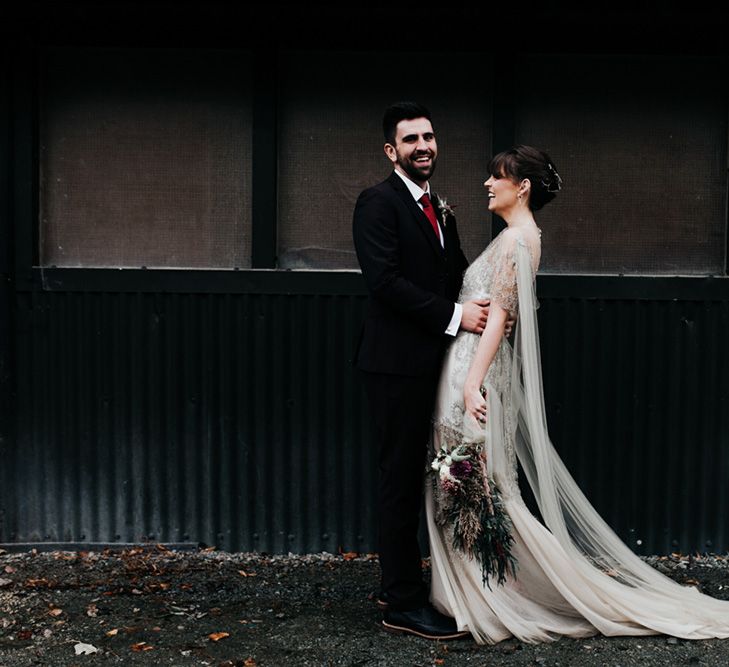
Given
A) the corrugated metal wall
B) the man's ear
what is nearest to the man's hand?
the man's ear

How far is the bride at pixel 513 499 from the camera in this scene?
4641 millimetres

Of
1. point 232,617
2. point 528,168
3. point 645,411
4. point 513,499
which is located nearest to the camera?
point 528,168

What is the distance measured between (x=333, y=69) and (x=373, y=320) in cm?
201

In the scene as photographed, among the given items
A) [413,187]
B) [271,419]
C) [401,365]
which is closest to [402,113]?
[413,187]

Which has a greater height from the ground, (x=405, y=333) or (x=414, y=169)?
(x=414, y=169)

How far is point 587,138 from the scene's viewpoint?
20.1 ft

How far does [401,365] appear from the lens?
15.6ft

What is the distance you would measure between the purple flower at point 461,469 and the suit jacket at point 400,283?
0.46 meters

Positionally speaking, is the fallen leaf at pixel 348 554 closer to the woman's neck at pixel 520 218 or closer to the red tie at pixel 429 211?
the red tie at pixel 429 211

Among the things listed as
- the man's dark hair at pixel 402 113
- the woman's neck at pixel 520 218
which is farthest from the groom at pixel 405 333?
the woman's neck at pixel 520 218

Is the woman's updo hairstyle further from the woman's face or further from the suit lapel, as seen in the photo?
the suit lapel

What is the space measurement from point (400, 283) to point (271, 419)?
1.79 metres

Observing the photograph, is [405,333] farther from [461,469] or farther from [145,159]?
[145,159]

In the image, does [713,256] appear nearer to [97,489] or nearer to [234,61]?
[234,61]
